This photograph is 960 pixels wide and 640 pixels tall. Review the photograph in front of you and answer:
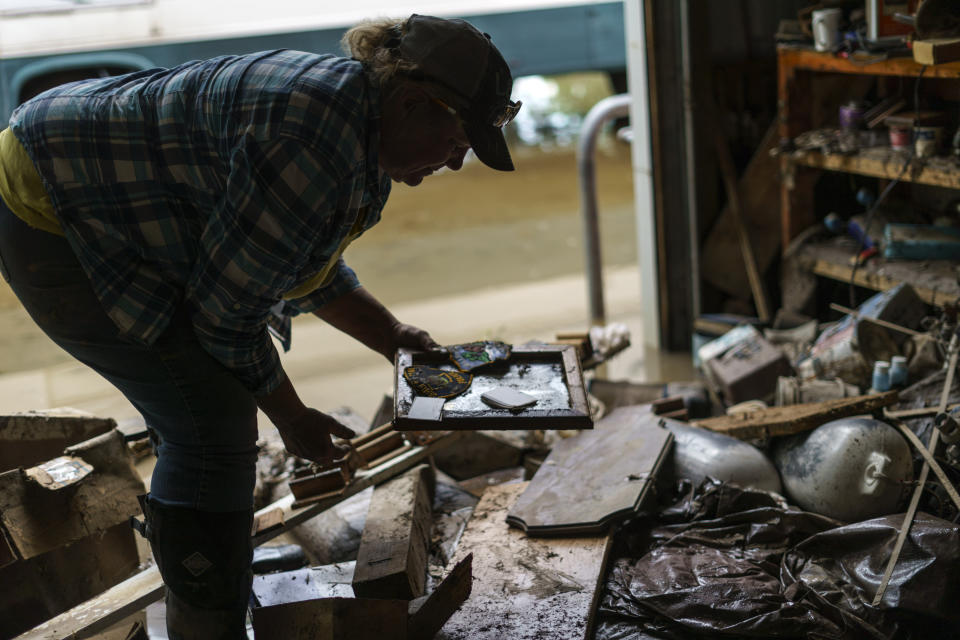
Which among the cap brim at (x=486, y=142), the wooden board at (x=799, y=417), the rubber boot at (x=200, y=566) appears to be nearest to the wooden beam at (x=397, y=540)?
the rubber boot at (x=200, y=566)

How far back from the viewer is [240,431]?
6.10 ft

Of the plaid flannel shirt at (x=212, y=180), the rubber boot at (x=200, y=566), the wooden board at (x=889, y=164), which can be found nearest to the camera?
the plaid flannel shirt at (x=212, y=180)

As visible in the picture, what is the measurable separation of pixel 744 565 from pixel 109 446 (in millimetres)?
1750

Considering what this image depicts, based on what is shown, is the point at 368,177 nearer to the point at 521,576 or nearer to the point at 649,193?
the point at 521,576

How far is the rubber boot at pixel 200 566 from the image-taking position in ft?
5.96

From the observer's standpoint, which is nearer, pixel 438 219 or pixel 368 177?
pixel 368 177

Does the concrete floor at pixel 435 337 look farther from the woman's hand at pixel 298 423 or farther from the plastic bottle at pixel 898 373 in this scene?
the woman's hand at pixel 298 423

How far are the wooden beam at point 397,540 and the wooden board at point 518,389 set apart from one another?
439 mm

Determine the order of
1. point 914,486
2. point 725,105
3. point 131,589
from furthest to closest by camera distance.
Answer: point 725,105 → point 914,486 → point 131,589

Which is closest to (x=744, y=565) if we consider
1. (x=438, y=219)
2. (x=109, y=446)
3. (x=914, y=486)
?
(x=914, y=486)

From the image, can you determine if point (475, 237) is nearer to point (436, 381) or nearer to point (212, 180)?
point (436, 381)

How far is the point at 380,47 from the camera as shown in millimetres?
1688

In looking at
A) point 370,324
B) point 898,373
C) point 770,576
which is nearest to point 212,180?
point 370,324

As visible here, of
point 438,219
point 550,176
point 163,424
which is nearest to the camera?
point 163,424
